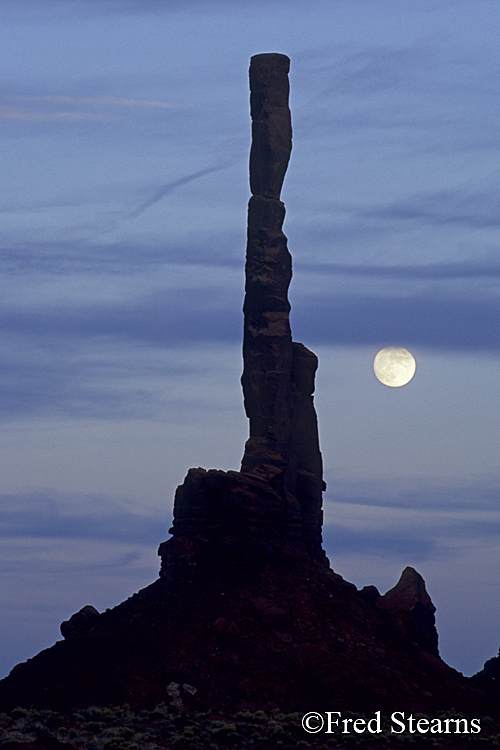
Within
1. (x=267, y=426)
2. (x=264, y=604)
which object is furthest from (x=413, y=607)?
(x=267, y=426)

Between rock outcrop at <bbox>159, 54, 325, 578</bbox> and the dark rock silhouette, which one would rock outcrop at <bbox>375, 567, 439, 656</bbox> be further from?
rock outcrop at <bbox>159, 54, 325, 578</bbox>

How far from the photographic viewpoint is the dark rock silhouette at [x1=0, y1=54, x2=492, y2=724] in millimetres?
74688

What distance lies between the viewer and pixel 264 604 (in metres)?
80.7

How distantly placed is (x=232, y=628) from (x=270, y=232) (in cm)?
2741

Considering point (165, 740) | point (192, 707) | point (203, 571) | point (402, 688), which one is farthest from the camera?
point (203, 571)

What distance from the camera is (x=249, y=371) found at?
90.6 meters

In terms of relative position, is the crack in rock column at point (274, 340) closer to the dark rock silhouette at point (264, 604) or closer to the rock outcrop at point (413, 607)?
the dark rock silhouette at point (264, 604)

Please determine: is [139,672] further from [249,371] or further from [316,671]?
[249,371]

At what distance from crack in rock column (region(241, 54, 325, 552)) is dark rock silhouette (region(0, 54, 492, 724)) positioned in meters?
0.09

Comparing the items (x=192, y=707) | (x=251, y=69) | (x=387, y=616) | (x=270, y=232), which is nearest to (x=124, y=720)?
(x=192, y=707)

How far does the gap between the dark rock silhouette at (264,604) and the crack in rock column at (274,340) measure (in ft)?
0.31

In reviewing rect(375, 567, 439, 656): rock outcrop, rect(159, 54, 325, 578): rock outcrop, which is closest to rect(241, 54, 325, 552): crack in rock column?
rect(159, 54, 325, 578): rock outcrop

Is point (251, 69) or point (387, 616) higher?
point (251, 69)

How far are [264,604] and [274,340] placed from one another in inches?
732
